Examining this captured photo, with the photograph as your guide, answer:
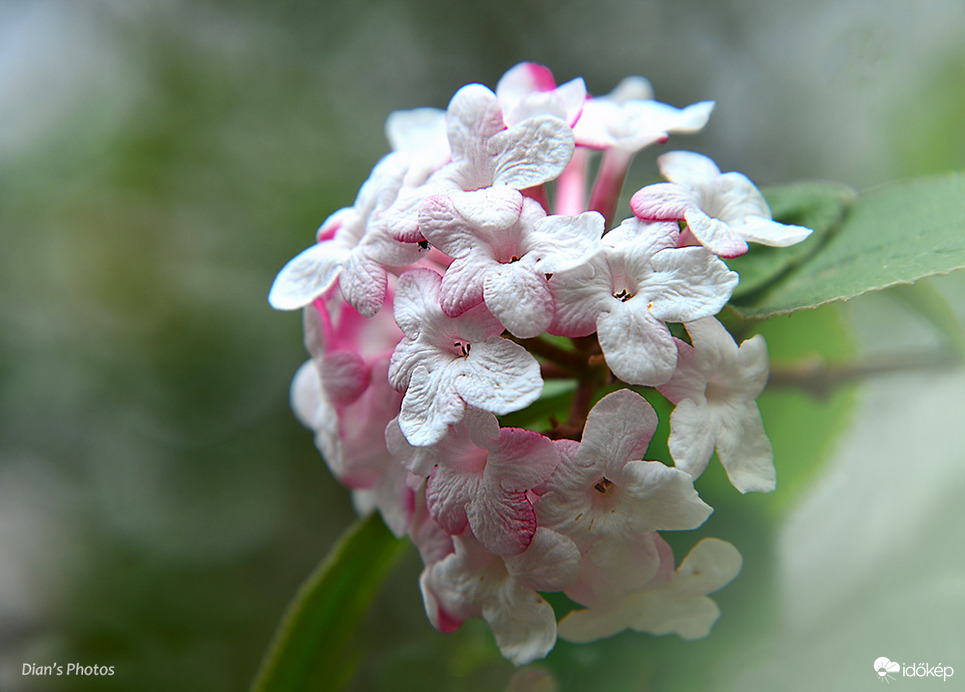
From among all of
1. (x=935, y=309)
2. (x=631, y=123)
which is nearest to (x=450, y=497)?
(x=631, y=123)

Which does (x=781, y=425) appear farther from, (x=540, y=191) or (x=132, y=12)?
(x=132, y=12)

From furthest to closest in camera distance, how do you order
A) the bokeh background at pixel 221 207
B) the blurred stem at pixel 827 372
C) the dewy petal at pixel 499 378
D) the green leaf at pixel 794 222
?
the bokeh background at pixel 221 207 → the blurred stem at pixel 827 372 → the green leaf at pixel 794 222 → the dewy petal at pixel 499 378

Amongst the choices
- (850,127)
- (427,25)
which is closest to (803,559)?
(850,127)

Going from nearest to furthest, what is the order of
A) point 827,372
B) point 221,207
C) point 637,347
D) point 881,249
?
1. point 637,347
2. point 881,249
3. point 827,372
4. point 221,207

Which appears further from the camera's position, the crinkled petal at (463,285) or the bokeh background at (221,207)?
the bokeh background at (221,207)

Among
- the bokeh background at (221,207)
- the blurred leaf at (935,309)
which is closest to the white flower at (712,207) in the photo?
the blurred leaf at (935,309)

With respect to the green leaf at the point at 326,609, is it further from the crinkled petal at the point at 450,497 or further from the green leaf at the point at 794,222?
the green leaf at the point at 794,222

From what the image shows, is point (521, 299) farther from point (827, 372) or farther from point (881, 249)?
point (827, 372)

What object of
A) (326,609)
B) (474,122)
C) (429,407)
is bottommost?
(326,609)
